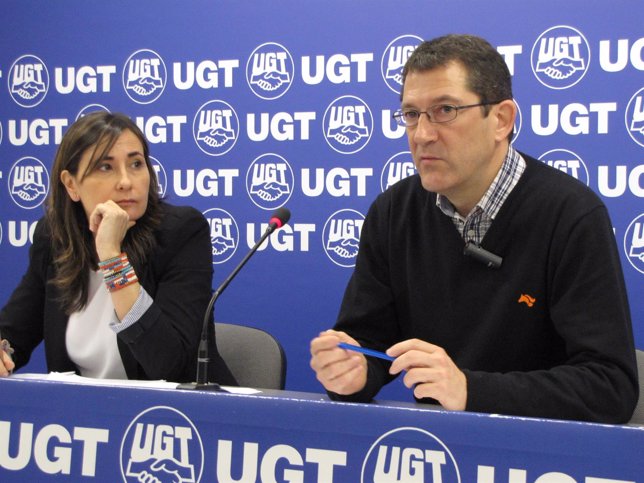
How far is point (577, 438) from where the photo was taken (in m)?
1.05

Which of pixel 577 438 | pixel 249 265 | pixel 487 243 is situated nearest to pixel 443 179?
pixel 487 243

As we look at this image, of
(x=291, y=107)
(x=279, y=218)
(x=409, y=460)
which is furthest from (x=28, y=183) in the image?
(x=409, y=460)

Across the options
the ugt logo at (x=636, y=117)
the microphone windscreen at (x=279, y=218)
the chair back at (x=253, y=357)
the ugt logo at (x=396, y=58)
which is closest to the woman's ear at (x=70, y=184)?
the chair back at (x=253, y=357)

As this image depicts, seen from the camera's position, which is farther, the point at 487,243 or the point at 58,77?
the point at 58,77

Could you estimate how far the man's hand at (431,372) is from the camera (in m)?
1.31

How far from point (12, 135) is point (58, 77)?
1.16ft

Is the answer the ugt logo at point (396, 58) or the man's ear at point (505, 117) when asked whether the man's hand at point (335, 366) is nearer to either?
the man's ear at point (505, 117)

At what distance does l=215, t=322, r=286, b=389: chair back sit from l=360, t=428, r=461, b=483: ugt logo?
105cm

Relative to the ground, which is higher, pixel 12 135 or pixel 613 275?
pixel 12 135

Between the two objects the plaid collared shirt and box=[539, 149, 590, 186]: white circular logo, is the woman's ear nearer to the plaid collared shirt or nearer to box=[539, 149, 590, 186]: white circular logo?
the plaid collared shirt

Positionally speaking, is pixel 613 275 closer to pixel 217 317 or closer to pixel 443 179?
pixel 443 179

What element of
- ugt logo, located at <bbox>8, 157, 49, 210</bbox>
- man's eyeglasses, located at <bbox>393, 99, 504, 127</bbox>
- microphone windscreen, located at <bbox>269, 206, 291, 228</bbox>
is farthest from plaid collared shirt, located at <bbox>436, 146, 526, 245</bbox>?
ugt logo, located at <bbox>8, 157, 49, 210</bbox>

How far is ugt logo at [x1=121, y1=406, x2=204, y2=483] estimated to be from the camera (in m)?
1.22

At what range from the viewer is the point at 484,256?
168 cm
